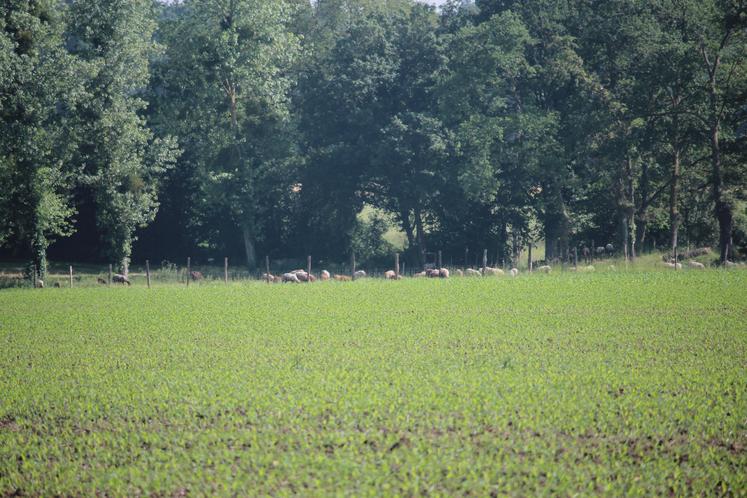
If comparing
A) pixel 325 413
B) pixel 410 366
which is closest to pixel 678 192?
pixel 410 366

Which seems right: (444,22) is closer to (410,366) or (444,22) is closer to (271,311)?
(271,311)

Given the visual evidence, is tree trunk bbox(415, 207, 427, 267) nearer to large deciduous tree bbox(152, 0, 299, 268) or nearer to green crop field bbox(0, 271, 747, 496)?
large deciduous tree bbox(152, 0, 299, 268)

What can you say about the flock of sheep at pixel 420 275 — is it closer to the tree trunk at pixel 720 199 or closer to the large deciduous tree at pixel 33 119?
the tree trunk at pixel 720 199

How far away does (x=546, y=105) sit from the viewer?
173 feet

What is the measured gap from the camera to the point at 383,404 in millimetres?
12320

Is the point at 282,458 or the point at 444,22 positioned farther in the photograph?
the point at 444,22

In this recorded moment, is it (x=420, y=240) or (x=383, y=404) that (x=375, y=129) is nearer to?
(x=420, y=240)

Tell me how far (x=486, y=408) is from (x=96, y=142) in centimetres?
3796

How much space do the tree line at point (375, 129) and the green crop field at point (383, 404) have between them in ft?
77.6

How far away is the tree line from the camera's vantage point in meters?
44.1

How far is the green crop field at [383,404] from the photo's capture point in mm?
9422

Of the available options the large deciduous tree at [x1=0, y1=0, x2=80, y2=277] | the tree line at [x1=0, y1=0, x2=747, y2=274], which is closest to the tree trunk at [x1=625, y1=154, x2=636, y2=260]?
the tree line at [x1=0, y1=0, x2=747, y2=274]

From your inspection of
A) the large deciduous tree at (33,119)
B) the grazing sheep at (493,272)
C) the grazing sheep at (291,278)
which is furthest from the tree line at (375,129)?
the grazing sheep at (291,278)

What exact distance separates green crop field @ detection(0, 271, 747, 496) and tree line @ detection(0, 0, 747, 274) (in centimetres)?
2366
